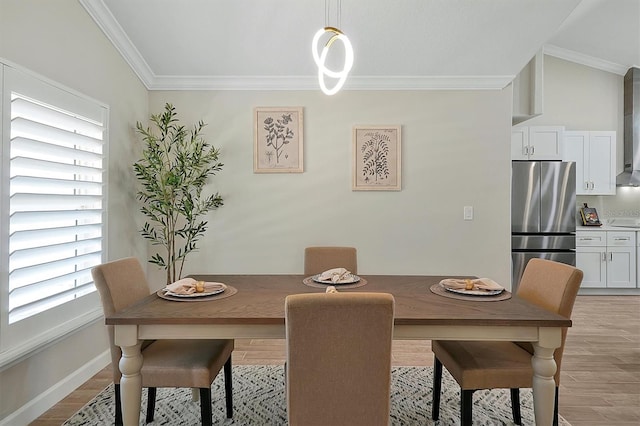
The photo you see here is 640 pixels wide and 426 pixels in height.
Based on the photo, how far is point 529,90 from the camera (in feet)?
14.0

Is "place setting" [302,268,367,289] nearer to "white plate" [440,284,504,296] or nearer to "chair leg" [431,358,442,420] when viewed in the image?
"white plate" [440,284,504,296]

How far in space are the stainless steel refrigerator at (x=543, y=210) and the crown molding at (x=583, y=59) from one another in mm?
1837

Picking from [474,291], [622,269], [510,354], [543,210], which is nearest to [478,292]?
[474,291]

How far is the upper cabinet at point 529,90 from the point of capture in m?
4.14

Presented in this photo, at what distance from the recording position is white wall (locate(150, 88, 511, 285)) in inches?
138

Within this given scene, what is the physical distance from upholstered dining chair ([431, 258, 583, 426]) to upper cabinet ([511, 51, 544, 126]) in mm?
2936

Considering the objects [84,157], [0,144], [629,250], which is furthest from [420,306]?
[629,250]

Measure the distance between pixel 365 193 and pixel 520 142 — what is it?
8.68 feet

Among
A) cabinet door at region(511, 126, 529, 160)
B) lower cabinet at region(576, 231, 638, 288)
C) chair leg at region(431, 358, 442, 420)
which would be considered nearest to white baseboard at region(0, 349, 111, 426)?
chair leg at region(431, 358, 442, 420)

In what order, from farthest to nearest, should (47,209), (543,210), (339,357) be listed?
(543,210) < (47,209) < (339,357)

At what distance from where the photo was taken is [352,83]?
3.47 metres

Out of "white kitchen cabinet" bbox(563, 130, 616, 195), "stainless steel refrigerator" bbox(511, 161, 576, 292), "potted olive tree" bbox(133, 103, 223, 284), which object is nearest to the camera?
"potted olive tree" bbox(133, 103, 223, 284)

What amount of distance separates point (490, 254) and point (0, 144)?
3673mm

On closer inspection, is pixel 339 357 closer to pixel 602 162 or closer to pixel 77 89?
pixel 77 89
